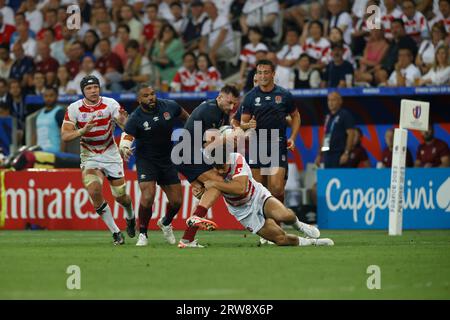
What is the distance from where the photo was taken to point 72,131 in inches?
605

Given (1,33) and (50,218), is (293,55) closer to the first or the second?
(50,218)

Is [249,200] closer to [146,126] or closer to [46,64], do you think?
[146,126]

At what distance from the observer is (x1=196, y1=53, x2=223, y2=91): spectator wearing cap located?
23.3 m

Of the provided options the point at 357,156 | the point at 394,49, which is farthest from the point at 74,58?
the point at 394,49

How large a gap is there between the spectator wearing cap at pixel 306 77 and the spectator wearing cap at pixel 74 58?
6.12m

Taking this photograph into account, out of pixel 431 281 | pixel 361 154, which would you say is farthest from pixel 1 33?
pixel 431 281

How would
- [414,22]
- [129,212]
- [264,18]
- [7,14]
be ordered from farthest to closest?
[7,14]
[264,18]
[414,22]
[129,212]

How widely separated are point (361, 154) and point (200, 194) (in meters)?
7.71

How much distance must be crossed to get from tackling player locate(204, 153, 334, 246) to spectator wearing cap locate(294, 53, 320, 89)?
8260 mm

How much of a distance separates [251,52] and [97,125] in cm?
831

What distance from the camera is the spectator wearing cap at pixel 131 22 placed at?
26109 millimetres

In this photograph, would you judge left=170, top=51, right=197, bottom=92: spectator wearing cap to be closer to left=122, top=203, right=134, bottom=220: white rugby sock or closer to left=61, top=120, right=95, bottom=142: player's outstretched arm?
left=122, top=203, right=134, bottom=220: white rugby sock

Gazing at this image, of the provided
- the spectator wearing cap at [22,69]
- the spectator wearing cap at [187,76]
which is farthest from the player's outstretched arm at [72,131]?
the spectator wearing cap at [22,69]

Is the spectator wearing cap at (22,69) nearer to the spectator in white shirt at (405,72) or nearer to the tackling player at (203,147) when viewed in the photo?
the spectator in white shirt at (405,72)
